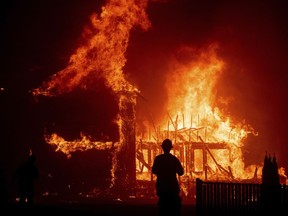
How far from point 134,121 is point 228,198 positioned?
12488 mm

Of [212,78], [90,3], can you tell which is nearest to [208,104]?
[212,78]

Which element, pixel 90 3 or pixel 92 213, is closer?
pixel 92 213

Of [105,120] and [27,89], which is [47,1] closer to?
[27,89]

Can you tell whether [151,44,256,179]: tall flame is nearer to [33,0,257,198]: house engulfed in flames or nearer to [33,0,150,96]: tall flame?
[33,0,257,198]: house engulfed in flames

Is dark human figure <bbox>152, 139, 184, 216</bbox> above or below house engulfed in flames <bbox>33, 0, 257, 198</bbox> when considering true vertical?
below

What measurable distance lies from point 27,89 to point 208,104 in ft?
33.0

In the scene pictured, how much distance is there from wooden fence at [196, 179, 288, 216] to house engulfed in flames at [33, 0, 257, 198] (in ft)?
37.3

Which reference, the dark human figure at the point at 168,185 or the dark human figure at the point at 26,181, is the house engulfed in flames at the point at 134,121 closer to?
the dark human figure at the point at 26,181

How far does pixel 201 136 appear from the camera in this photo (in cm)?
2722

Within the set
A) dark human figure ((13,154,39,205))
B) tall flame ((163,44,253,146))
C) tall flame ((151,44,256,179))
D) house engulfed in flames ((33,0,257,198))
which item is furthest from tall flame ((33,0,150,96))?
dark human figure ((13,154,39,205))

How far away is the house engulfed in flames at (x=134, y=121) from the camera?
85.6 ft

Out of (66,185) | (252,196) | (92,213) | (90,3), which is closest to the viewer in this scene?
(252,196)

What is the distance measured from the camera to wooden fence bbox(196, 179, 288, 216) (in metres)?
13.7

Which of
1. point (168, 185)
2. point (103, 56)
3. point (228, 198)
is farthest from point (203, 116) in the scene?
point (168, 185)
